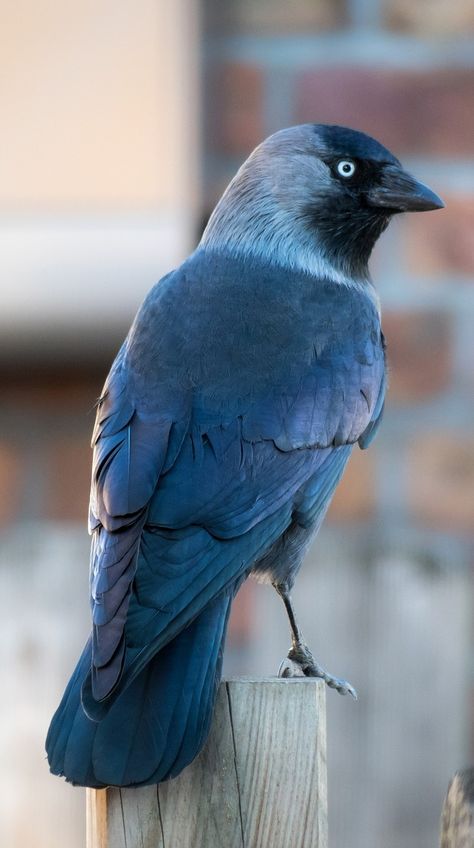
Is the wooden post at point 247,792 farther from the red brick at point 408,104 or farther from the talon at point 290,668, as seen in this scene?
the red brick at point 408,104

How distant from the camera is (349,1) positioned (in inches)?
123

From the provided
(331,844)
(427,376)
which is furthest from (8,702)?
(427,376)

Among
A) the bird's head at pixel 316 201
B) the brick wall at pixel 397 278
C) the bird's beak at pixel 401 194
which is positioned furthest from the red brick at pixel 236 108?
the bird's beak at pixel 401 194

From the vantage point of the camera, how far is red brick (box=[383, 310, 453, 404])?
10.3 ft

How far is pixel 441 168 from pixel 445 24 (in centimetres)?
28

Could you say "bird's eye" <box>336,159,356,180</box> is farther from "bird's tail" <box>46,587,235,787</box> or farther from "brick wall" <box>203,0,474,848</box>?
"bird's tail" <box>46,587,235,787</box>

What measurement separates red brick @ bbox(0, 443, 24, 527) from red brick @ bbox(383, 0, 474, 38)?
1.29m

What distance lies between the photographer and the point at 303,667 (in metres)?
2.72

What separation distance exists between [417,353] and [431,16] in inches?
25.7

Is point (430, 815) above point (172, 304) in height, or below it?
below

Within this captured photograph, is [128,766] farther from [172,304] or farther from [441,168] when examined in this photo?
[441,168]

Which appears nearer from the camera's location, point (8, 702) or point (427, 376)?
point (427, 376)

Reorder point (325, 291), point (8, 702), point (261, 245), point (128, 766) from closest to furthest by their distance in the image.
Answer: point (128, 766), point (325, 291), point (261, 245), point (8, 702)

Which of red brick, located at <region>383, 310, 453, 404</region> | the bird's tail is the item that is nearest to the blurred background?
red brick, located at <region>383, 310, 453, 404</region>
